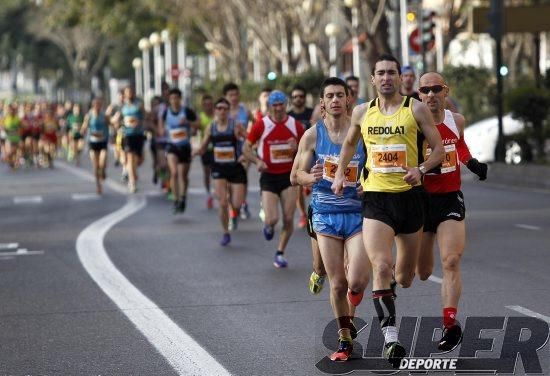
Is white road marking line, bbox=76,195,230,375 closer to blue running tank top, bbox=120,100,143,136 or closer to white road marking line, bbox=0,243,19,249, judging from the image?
white road marking line, bbox=0,243,19,249

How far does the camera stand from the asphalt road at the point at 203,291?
31.4ft

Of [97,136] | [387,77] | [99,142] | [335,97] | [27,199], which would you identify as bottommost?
[27,199]

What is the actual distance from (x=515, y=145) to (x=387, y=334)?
866 inches

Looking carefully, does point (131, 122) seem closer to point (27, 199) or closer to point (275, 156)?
point (27, 199)

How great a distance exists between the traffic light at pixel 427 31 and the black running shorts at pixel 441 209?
945 inches

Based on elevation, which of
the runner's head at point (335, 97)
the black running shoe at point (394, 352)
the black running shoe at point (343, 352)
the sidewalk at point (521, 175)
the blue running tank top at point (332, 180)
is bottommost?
the sidewalk at point (521, 175)

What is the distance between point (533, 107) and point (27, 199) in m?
9.51

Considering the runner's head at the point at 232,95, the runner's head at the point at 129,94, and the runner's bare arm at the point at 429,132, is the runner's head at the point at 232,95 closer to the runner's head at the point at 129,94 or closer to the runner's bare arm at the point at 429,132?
the runner's head at the point at 129,94

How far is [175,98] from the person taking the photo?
2277 cm

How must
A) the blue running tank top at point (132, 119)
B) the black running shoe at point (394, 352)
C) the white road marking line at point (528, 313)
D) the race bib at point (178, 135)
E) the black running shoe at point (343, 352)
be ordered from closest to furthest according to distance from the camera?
the black running shoe at point (394, 352)
the black running shoe at point (343, 352)
the white road marking line at point (528, 313)
the race bib at point (178, 135)
the blue running tank top at point (132, 119)

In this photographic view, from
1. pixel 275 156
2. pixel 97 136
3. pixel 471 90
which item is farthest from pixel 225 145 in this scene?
pixel 471 90

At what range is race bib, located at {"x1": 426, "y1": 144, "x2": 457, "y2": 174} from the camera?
999cm

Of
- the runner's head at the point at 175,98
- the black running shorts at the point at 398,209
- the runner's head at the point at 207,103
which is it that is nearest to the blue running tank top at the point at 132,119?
the runner's head at the point at 207,103

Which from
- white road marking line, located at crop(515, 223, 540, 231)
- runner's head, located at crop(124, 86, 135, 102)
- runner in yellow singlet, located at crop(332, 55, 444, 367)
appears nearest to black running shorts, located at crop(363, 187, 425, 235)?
runner in yellow singlet, located at crop(332, 55, 444, 367)
